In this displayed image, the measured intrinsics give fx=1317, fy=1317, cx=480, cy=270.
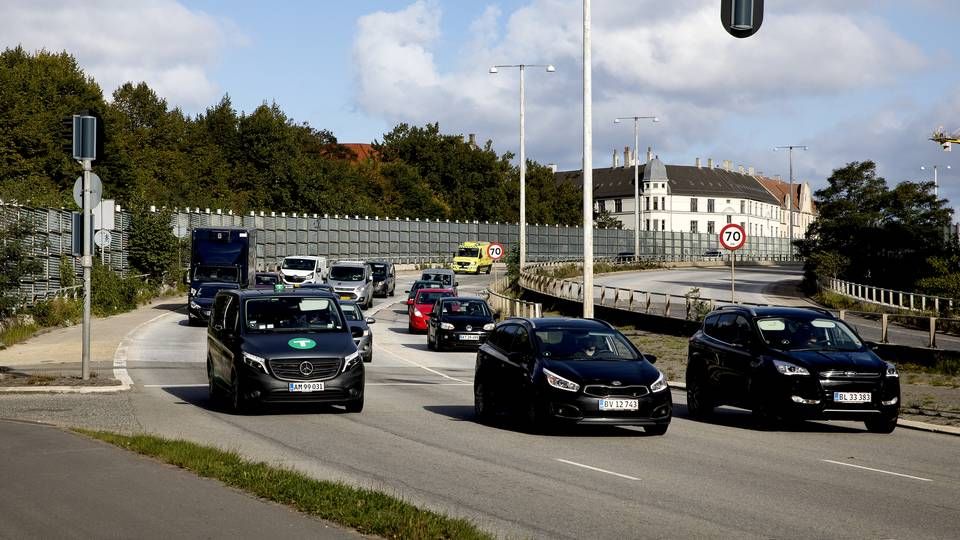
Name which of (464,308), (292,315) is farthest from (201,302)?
(292,315)

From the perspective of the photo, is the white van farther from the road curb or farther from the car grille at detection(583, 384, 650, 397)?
the car grille at detection(583, 384, 650, 397)

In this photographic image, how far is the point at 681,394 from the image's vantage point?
957 inches

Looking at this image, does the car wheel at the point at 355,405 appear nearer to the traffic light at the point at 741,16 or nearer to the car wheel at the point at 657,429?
the car wheel at the point at 657,429

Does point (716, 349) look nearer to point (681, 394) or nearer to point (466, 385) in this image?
point (681, 394)

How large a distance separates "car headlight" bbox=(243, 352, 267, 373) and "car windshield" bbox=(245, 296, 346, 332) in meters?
0.90

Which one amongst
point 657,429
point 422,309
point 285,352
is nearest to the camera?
point 657,429

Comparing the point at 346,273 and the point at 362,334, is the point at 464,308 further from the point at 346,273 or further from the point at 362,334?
the point at 346,273

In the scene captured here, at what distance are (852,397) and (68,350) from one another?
20.9m

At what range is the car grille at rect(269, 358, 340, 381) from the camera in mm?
18000

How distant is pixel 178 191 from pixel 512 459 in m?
87.5

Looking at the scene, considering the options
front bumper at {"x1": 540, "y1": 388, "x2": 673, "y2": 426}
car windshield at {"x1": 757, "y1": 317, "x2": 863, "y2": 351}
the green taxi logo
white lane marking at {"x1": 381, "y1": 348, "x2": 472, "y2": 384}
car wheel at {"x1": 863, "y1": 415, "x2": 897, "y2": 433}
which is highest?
car windshield at {"x1": 757, "y1": 317, "x2": 863, "y2": 351}

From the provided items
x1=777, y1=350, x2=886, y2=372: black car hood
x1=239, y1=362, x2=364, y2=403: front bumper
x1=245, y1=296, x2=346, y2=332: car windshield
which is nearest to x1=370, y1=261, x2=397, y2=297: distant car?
x1=245, y1=296, x2=346, y2=332: car windshield

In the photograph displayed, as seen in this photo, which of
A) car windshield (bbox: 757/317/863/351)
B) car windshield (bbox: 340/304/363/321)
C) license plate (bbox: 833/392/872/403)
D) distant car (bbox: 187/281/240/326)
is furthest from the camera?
distant car (bbox: 187/281/240/326)

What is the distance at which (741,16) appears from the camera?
12.2 meters
